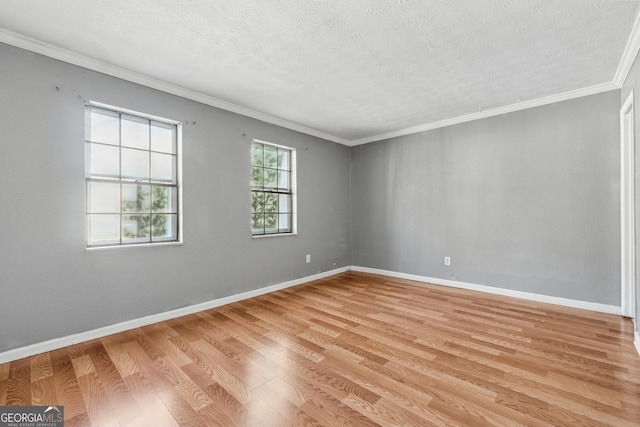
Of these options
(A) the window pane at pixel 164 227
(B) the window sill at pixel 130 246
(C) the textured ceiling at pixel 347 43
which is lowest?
(B) the window sill at pixel 130 246

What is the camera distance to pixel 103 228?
2.71 metres

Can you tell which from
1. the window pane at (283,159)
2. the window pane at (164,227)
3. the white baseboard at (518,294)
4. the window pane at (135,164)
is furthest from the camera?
the window pane at (283,159)

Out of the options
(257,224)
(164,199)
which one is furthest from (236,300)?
(164,199)

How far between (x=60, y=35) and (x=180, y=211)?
1771 mm

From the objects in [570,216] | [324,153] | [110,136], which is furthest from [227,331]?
[570,216]

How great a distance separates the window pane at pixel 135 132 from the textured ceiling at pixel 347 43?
0.51 meters

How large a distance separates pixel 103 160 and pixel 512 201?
4881mm

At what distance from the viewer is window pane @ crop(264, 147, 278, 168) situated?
13.9 ft

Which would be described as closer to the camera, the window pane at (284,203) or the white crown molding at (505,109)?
the white crown molding at (505,109)

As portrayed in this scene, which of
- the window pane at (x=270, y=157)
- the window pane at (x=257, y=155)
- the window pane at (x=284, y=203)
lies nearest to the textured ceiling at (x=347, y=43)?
the window pane at (x=257, y=155)

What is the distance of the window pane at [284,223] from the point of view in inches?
175

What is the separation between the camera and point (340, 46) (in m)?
2.38

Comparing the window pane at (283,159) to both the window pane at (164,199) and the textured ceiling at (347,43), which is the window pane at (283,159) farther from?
the window pane at (164,199)

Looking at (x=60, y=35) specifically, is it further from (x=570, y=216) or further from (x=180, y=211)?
(x=570, y=216)
